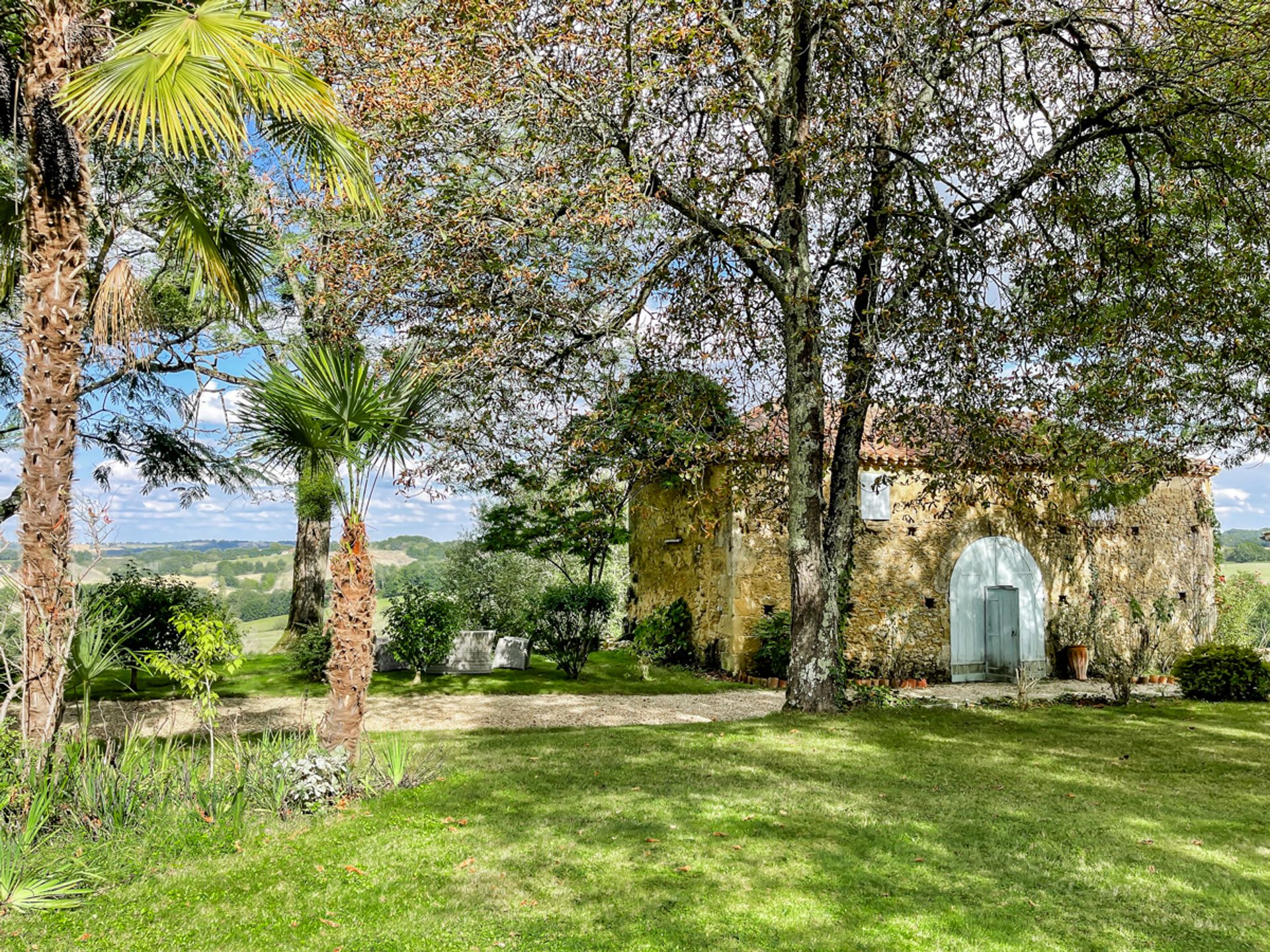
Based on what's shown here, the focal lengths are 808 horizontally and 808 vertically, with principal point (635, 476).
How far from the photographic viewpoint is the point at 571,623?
14.3 meters

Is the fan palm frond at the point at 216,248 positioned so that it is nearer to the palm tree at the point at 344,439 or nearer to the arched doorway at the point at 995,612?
the palm tree at the point at 344,439

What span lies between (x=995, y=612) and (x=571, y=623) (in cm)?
857

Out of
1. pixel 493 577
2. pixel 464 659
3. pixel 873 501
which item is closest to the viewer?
pixel 464 659

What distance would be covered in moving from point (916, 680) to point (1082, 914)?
11.2 metres

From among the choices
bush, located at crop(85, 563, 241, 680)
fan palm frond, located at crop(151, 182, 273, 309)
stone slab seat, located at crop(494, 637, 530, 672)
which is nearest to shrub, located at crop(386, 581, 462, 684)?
stone slab seat, located at crop(494, 637, 530, 672)

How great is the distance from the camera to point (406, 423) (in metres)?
6.84

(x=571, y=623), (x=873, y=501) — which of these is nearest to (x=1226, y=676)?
(x=873, y=501)

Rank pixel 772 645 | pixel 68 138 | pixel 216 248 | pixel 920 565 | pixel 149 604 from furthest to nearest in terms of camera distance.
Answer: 1. pixel 920 565
2. pixel 772 645
3. pixel 149 604
4. pixel 216 248
5. pixel 68 138

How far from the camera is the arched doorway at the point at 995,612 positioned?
15.9 meters

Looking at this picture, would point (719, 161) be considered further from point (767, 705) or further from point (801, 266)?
point (767, 705)

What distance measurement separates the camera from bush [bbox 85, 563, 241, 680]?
12203mm

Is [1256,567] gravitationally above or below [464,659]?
above

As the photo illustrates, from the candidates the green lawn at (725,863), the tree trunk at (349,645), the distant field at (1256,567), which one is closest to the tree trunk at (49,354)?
the green lawn at (725,863)

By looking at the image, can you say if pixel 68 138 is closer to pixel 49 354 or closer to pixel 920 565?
pixel 49 354
